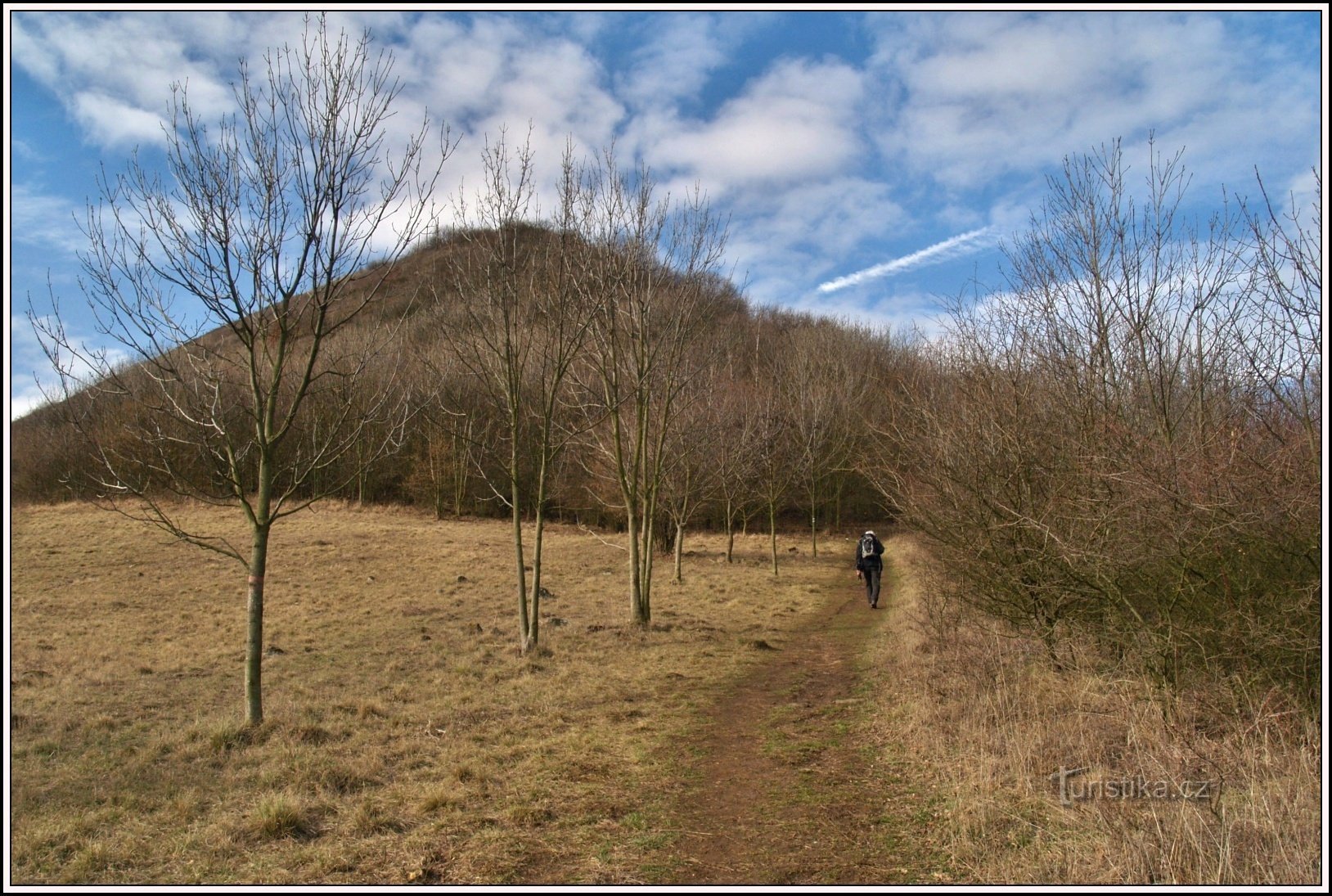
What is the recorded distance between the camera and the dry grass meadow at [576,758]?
4570mm

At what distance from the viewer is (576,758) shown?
7059mm

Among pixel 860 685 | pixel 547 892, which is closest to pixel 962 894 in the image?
pixel 547 892

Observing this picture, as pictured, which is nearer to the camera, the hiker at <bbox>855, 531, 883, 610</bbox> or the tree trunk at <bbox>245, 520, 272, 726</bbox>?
the tree trunk at <bbox>245, 520, 272, 726</bbox>

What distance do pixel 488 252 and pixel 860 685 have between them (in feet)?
28.1

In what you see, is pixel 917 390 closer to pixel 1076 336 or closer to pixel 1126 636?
pixel 1076 336

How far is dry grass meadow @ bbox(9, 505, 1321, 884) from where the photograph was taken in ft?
15.0

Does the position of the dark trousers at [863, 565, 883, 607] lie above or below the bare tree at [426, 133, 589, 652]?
below

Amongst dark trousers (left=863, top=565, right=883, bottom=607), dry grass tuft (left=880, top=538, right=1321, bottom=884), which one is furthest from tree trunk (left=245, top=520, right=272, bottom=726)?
dark trousers (left=863, top=565, right=883, bottom=607)

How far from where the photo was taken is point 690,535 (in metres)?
42.2
